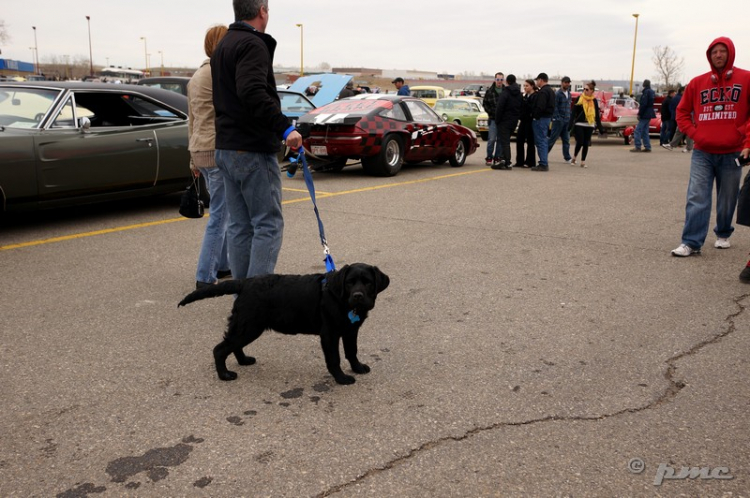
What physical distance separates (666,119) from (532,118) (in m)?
9.37

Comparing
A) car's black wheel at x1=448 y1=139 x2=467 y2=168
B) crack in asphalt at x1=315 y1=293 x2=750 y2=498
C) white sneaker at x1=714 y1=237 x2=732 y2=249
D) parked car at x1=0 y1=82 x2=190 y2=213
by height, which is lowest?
crack in asphalt at x1=315 y1=293 x2=750 y2=498

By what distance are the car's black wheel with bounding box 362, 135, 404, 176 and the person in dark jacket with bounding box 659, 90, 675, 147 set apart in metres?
11.6

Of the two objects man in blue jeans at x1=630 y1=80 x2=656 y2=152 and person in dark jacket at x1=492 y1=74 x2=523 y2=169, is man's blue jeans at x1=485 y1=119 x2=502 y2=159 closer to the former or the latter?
person in dark jacket at x1=492 y1=74 x2=523 y2=169

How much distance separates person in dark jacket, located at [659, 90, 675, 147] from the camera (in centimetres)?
2033

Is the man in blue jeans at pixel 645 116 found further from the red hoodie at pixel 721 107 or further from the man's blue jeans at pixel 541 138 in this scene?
the red hoodie at pixel 721 107

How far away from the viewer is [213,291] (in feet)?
11.4

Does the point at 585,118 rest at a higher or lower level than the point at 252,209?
higher

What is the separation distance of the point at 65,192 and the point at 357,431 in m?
5.36

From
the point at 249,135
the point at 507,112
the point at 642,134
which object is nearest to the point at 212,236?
the point at 249,135

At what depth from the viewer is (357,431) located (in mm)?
3041

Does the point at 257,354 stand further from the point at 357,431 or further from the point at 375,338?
the point at 357,431

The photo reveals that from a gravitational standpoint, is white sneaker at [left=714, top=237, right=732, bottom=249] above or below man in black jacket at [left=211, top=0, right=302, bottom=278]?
below

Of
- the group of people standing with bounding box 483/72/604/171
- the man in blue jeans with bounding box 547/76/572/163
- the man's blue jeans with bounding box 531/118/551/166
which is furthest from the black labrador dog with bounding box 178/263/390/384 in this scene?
the man in blue jeans with bounding box 547/76/572/163

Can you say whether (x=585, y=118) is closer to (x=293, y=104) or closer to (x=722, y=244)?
(x=293, y=104)
